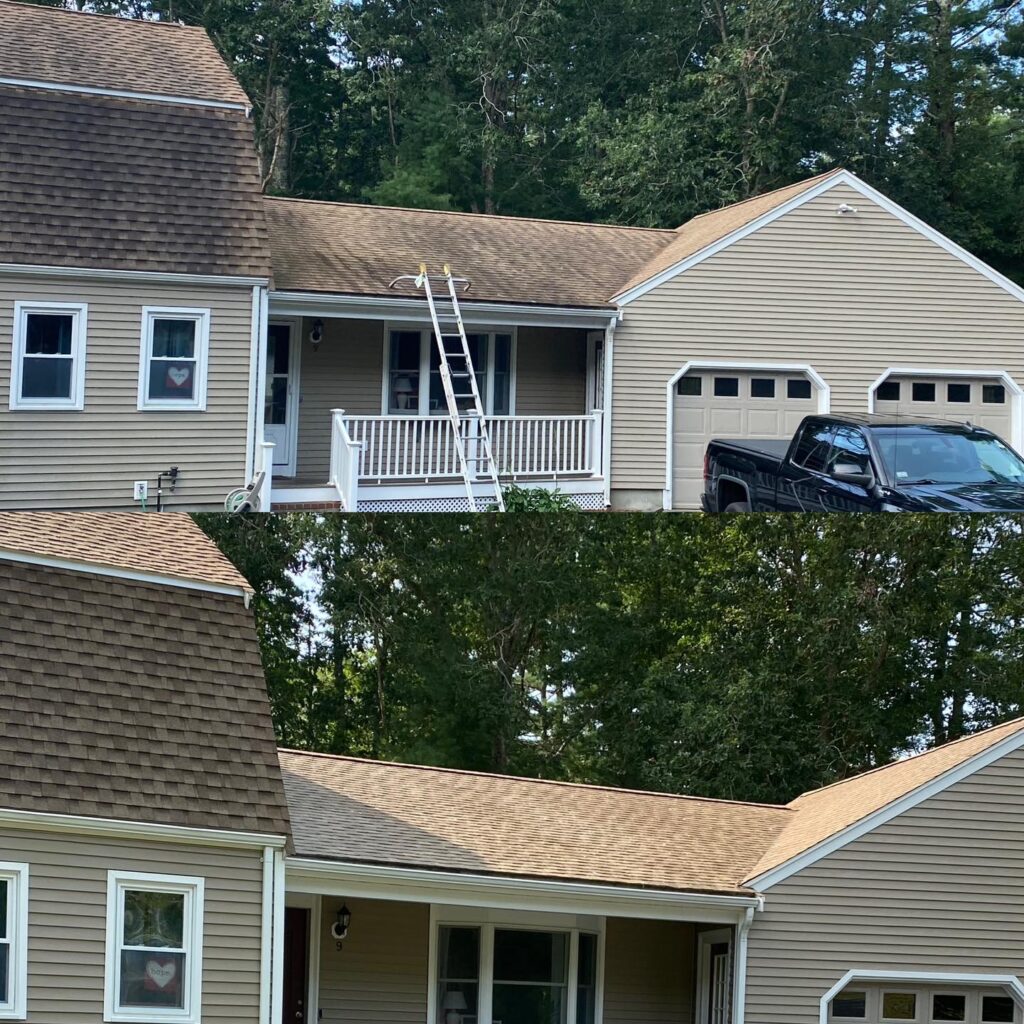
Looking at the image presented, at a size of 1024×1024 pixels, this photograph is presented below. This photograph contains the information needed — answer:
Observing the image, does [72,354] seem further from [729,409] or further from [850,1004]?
[850,1004]

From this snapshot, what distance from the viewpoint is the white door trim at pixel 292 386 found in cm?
2497

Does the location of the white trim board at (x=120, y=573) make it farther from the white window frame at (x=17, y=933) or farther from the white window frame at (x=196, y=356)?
the white window frame at (x=196, y=356)

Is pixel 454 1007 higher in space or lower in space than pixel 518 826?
lower

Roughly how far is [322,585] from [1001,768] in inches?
848

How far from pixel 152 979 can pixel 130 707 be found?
2371 mm

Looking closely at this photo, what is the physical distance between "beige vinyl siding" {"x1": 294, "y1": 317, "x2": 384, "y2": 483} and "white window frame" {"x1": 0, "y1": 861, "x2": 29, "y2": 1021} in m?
12.2

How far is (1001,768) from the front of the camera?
17.7 metres

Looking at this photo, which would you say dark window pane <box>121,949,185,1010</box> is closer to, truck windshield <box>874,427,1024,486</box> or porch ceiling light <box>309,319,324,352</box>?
truck windshield <box>874,427,1024,486</box>

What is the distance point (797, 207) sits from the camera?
26.5m

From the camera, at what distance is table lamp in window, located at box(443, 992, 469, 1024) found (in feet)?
57.9

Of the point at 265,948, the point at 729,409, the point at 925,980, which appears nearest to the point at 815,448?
the point at 925,980

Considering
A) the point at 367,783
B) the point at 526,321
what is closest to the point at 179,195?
the point at 526,321

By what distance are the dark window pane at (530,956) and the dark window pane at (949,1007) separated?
154 inches

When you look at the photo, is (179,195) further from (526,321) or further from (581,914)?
(581,914)
